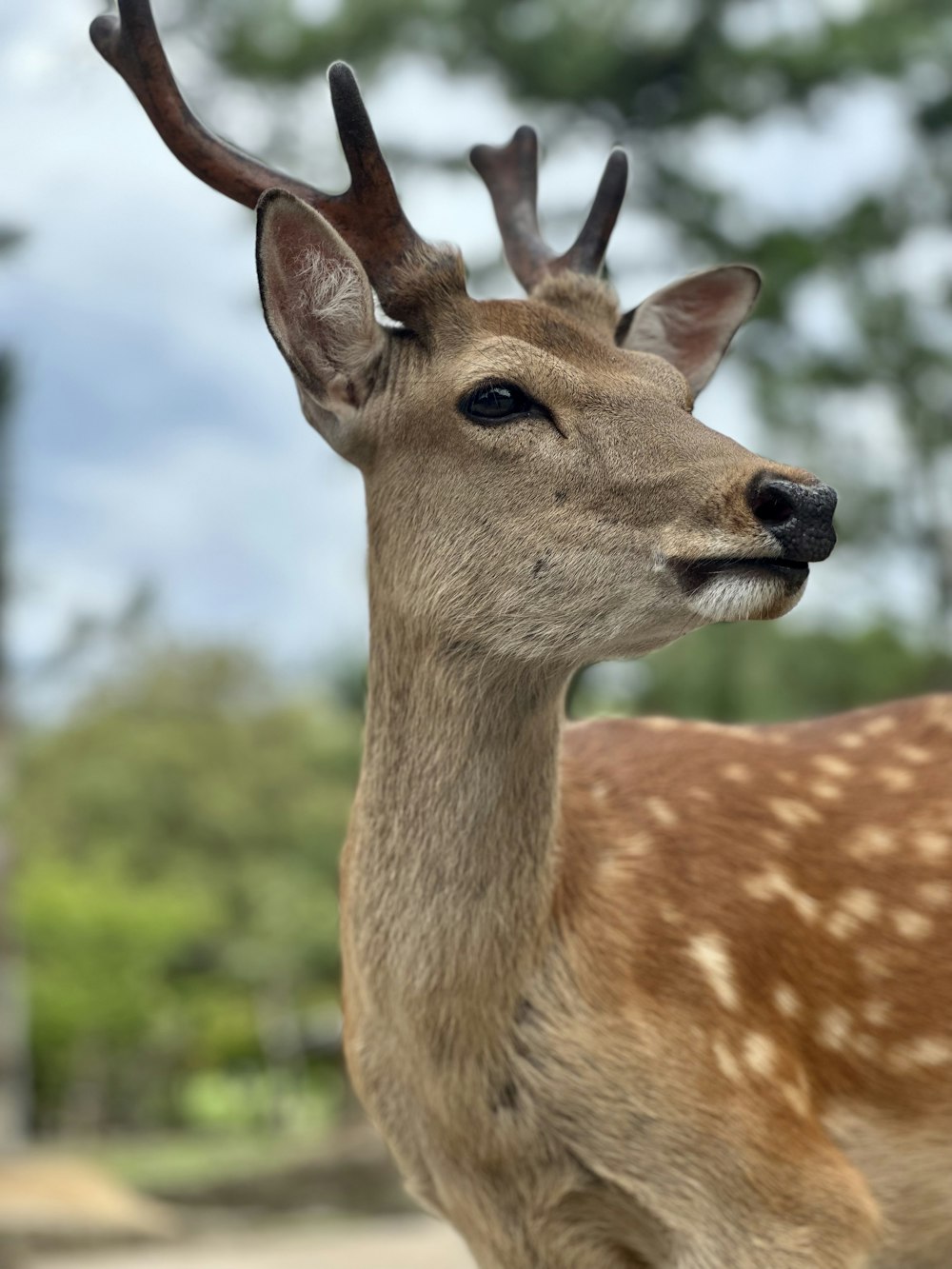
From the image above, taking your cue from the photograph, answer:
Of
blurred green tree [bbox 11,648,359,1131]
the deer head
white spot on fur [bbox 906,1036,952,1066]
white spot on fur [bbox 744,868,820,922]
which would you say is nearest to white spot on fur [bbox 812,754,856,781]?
white spot on fur [bbox 744,868,820,922]

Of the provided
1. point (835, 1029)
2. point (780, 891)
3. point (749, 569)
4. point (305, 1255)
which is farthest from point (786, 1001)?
point (305, 1255)

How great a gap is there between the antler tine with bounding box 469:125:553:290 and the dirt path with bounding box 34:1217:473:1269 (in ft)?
27.3

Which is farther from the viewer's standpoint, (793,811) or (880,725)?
(880,725)

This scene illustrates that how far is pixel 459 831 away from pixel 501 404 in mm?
881

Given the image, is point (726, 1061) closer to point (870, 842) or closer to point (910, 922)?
point (910, 922)

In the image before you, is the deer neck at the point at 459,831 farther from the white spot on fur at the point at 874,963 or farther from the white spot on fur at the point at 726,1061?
the white spot on fur at the point at 874,963

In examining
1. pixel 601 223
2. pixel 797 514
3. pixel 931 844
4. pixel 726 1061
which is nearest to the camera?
pixel 797 514

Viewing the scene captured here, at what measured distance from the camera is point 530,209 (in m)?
4.08

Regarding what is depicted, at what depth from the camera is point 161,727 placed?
153 feet

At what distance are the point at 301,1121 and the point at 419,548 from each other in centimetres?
4645

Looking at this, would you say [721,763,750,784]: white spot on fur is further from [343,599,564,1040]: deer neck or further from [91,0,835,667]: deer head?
[91,0,835,667]: deer head

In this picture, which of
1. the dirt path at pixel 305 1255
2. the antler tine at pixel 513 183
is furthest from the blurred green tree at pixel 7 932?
the antler tine at pixel 513 183

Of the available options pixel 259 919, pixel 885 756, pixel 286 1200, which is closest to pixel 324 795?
pixel 259 919

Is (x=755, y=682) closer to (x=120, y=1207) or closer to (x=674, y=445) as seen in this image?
(x=120, y=1207)
